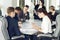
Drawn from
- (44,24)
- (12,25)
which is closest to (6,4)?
(12,25)

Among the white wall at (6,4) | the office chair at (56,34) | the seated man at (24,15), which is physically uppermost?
the white wall at (6,4)

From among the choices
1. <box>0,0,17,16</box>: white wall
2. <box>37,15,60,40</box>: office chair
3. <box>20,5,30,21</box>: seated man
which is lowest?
<box>37,15,60,40</box>: office chair

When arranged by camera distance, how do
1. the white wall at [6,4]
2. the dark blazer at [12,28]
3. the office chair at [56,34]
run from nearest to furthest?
the office chair at [56,34] → the dark blazer at [12,28] → the white wall at [6,4]

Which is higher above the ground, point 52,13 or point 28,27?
point 52,13

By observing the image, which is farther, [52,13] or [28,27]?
[52,13]

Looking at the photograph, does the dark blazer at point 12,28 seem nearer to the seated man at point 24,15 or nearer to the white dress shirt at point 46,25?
the seated man at point 24,15

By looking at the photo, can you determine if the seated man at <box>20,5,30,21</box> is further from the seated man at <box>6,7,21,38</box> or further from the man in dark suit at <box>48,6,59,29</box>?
the man in dark suit at <box>48,6,59,29</box>

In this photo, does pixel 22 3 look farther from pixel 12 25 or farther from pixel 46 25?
pixel 46 25

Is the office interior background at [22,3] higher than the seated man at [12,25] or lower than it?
higher

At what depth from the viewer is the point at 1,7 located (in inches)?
142

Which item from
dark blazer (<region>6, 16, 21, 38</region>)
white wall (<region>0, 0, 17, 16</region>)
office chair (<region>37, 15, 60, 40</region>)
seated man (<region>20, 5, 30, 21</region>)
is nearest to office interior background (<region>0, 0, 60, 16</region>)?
white wall (<region>0, 0, 17, 16</region>)

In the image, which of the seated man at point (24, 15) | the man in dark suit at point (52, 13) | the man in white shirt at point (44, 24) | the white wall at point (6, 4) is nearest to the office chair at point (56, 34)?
the man in white shirt at point (44, 24)

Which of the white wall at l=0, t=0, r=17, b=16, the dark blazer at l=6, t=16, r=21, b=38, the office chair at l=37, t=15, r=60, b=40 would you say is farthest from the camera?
the white wall at l=0, t=0, r=17, b=16

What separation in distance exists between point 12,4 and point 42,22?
659 mm
